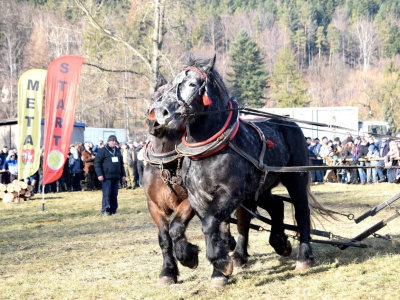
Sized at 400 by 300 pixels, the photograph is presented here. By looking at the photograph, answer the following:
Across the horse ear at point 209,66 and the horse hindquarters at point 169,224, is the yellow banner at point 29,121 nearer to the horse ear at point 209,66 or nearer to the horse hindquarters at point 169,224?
the horse hindquarters at point 169,224

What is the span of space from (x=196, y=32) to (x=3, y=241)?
6477 centimetres

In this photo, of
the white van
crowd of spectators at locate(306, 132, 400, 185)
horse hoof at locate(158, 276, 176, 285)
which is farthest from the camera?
the white van


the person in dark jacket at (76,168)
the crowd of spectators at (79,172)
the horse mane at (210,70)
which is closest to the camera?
the horse mane at (210,70)

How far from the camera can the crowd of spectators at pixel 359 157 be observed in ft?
70.2

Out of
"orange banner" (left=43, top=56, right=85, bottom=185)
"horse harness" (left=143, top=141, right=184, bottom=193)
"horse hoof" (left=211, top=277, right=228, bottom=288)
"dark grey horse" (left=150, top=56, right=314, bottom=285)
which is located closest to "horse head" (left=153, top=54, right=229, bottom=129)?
"dark grey horse" (left=150, top=56, right=314, bottom=285)

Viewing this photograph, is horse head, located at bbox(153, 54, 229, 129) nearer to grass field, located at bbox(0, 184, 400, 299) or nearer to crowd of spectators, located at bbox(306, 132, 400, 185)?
grass field, located at bbox(0, 184, 400, 299)

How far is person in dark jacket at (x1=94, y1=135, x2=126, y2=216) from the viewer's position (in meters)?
14.4

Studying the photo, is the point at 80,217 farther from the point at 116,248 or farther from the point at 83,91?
the point at 83,91

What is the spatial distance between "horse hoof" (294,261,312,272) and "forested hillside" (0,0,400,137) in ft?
37.1

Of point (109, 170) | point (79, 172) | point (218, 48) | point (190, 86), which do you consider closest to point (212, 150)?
point (190, 86)

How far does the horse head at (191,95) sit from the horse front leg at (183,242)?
98 centimetres

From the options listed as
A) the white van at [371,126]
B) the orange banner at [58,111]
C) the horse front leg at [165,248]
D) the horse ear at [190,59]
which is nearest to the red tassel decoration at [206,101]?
the horse ear at [190,59]

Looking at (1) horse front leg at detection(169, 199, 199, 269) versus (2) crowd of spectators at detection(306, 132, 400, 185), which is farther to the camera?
(2) crowd of spectators at detection(306, 132, 400, 185)

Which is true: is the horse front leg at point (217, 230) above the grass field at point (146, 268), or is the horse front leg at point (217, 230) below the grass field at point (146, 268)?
above
